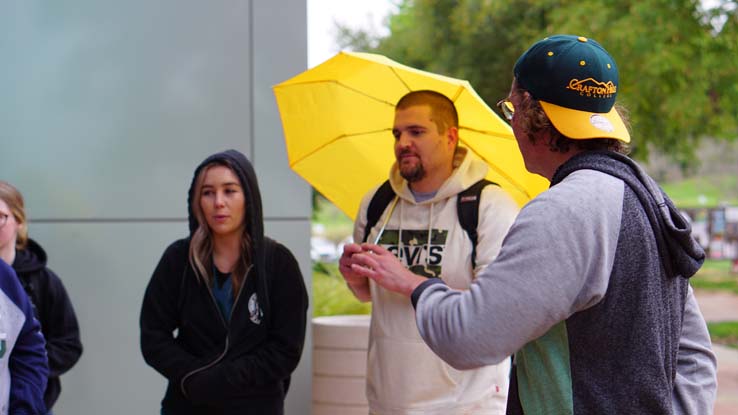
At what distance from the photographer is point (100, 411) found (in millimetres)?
5762

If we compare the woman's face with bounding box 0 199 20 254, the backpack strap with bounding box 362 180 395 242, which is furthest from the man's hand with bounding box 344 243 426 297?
the woman's face with bounding box 0 199 20 254

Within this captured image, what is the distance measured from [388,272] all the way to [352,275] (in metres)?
1.30

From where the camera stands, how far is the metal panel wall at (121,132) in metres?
5.60

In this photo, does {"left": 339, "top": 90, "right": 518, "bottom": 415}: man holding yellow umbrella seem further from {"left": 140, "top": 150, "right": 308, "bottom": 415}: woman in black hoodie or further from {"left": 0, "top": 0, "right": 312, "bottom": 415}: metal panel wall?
{"left": 0, "top": 0, "right": 312, "bottom": 415}: metal panel wall

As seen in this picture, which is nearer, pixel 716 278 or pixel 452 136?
pixel 452 136

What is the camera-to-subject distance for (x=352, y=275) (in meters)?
4.28

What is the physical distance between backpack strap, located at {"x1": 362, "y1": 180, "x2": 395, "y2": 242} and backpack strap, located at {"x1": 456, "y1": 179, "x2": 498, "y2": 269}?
35cm

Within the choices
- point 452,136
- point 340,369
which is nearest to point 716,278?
point 340,369

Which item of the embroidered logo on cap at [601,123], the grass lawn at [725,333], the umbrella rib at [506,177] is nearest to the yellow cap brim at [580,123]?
the embroidered logo on cap at [601,123]

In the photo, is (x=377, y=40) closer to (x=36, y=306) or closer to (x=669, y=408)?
(x=36, y=306)

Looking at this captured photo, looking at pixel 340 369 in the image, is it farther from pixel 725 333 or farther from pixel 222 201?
pixel 725 333

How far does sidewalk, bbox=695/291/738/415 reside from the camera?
10.9 m

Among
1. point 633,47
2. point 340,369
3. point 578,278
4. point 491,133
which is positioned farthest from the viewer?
point 633,47

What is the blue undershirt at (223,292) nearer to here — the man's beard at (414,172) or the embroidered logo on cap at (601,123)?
the man's beard at (414,172)
